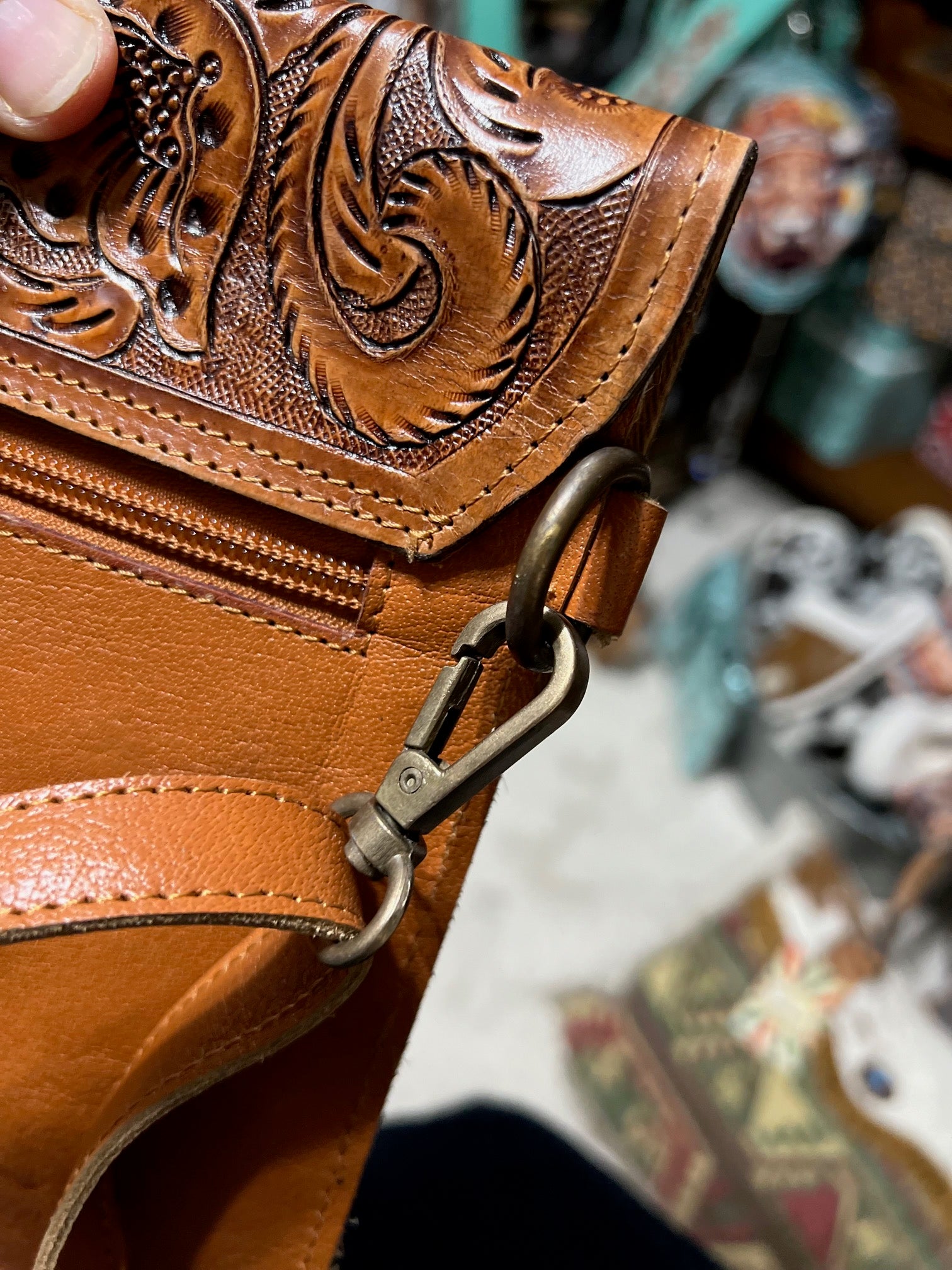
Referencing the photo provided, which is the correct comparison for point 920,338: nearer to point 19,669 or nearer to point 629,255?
point 629,255

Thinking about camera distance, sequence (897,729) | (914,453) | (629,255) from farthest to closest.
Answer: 1. (914,453)
2. (897,729)
3. (629,255)

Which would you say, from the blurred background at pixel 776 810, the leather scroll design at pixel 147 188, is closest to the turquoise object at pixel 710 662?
the blurred background at pixel 776 810

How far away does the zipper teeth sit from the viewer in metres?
0.43

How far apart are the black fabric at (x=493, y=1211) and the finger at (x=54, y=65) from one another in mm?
767

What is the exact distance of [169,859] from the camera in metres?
0.38

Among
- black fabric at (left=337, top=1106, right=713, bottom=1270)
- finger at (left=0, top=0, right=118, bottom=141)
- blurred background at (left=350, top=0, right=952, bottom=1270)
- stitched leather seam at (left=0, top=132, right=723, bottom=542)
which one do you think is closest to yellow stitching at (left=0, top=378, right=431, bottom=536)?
stitched leather seam at (left=0, top=132, right=723, bottom=542)

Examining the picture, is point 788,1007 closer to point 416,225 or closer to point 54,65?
point 416,225

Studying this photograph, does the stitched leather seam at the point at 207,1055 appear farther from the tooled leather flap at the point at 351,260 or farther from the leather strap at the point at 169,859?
the tooled leather flap at the point at 351,260

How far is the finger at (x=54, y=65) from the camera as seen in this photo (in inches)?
15.0

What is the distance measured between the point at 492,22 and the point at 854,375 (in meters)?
0.83

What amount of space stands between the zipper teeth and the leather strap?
0.33 ft

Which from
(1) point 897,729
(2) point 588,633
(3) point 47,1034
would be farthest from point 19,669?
(1) point 897,729

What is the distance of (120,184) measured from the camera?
0.41 meters

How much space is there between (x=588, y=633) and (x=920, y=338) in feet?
4.56
